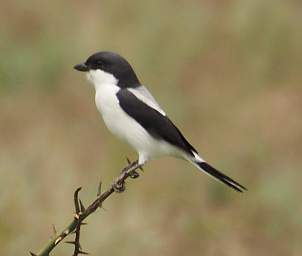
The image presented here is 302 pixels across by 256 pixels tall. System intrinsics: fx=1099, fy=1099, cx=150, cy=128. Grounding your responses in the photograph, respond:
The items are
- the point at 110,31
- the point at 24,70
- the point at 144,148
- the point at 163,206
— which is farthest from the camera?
the point at 110,31

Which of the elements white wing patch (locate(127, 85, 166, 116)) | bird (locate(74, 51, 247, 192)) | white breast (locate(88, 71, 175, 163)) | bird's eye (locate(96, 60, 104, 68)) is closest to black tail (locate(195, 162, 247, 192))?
bird (locate(74, 51, 247, 192))

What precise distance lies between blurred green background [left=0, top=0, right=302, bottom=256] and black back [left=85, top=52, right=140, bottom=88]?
1539 millimetres

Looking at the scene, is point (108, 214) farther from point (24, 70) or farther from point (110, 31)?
point (110, 31)

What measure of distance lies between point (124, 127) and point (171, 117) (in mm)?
4553

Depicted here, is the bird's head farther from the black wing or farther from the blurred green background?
the blurred green background

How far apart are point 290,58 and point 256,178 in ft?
6.77

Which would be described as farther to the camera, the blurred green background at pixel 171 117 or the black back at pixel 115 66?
the blurred green background at pixel 171 117

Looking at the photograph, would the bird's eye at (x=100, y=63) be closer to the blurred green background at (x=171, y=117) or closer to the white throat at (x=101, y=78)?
the white throat at (x=101, y=78)

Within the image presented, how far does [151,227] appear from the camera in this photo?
6129 mm

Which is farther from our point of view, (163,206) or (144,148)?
(163,206)

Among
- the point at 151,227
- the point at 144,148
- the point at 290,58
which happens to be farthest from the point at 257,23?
the point at 144,148

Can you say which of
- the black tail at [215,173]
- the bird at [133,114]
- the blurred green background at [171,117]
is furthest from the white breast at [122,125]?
the blurred green background at [171,117]

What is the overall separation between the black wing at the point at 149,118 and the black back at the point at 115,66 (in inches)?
1.4

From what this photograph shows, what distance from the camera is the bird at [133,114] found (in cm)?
339
